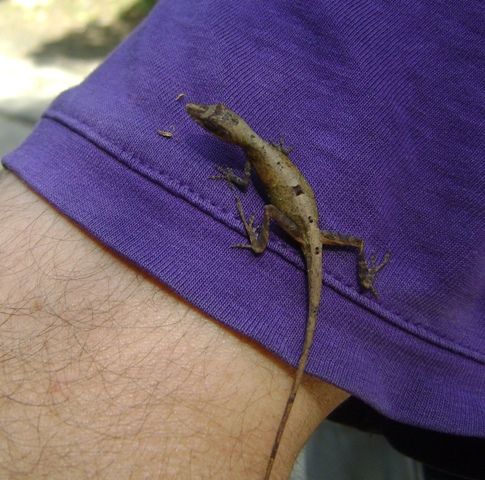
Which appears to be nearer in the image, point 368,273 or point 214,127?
point 368,273

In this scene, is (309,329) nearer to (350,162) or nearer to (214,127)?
(350,162)

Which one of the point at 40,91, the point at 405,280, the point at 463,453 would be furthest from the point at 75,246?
the point at 40,91

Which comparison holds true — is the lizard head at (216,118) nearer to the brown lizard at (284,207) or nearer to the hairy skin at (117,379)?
the brown lizard at (284,207)

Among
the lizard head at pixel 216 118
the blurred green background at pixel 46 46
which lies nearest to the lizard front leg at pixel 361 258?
the lizard head at pixel 216 118

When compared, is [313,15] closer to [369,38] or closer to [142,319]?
[369,38]

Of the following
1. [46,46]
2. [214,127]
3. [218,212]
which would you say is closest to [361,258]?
[218,212]

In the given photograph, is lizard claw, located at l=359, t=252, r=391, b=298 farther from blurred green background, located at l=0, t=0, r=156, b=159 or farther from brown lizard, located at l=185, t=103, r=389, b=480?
blurred green background, located at l=0, t=0, r=156, b=159

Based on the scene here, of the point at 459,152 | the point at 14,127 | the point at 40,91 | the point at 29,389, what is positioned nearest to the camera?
the point at 29,389
